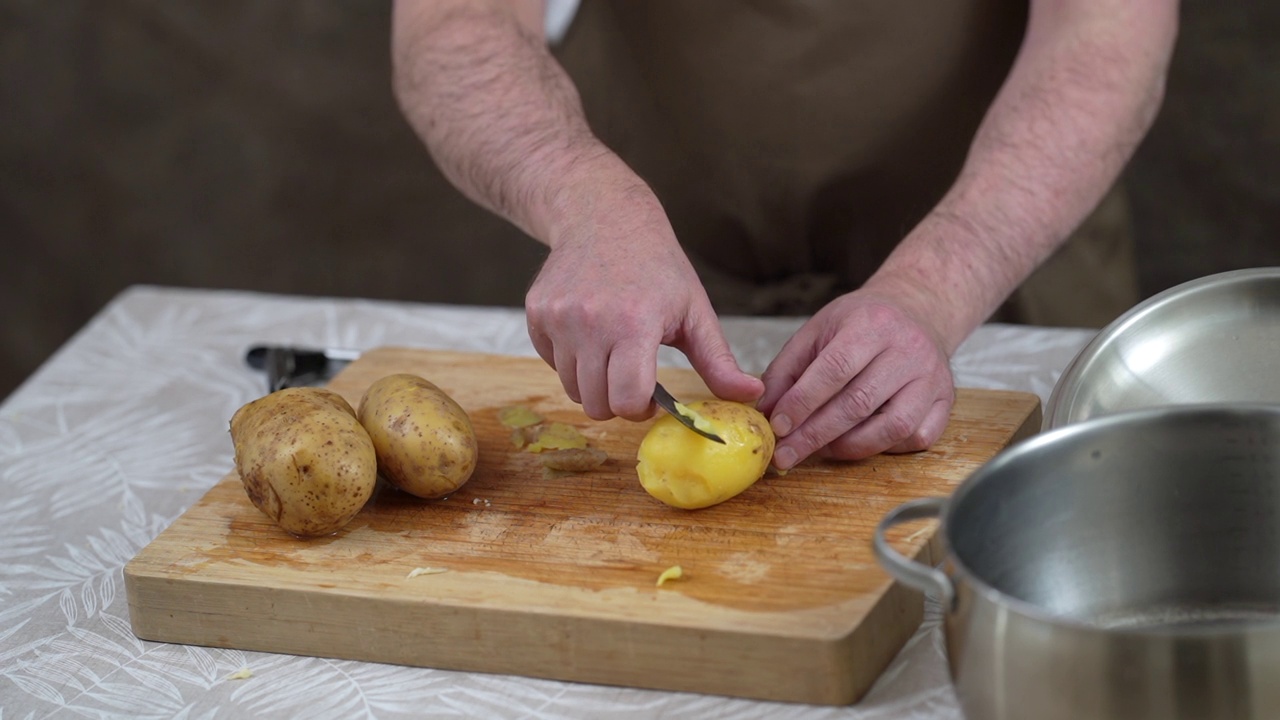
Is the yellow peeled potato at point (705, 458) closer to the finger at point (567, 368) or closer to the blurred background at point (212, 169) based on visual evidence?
the finger at point (567, 368)

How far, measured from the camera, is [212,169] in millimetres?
3816

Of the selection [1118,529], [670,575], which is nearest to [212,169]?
[670,575]

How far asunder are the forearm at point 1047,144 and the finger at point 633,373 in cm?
38

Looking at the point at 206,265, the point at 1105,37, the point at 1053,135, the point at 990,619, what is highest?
the point at 1105,37

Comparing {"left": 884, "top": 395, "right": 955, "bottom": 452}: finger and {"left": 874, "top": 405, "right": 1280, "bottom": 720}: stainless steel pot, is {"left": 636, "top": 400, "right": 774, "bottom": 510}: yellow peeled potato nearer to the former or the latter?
{"left": 884, "top": 395, "right": 955, "bottom": 452}: finger

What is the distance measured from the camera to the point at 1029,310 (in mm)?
2061

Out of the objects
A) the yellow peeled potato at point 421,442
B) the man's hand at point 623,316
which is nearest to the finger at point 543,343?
the man's hand at point 623,316

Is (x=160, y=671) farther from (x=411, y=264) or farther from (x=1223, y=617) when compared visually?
(x=411, y=264)

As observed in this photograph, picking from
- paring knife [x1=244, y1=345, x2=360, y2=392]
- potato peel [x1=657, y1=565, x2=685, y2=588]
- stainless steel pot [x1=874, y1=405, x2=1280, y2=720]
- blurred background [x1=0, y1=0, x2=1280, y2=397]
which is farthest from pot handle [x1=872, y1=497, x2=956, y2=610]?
blurred background [x1=0, y1=0, x2=1280, y2=397]

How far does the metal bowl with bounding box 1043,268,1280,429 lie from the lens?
1.19m

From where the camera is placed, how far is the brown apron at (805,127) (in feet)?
6.17

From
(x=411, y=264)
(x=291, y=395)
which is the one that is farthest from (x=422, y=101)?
(x=411, y=264)

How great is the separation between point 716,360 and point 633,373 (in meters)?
0.10

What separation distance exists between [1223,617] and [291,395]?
2.81 ft
